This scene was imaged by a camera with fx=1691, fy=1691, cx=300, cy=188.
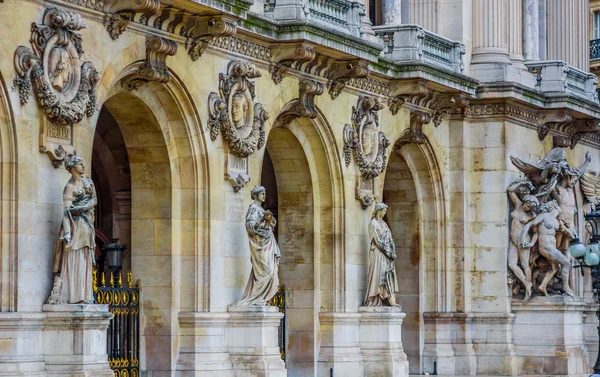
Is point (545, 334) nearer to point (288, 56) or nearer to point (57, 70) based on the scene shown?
point (288, 56)

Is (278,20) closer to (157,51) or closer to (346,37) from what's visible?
(346,37)

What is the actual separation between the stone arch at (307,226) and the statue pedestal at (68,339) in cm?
904

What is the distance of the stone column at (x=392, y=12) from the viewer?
36625 mm

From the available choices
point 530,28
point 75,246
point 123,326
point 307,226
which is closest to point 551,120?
point 530,28

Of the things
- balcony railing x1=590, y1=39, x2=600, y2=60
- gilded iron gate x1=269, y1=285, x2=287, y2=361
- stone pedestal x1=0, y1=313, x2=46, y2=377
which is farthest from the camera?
balcony railing x1=590, y1=39, x2=600, y2=60

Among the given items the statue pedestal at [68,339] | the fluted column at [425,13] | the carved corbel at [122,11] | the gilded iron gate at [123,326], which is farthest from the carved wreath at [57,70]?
the fluted column at [425,13]

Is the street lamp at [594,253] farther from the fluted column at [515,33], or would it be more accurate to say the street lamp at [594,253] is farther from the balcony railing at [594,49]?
the balcony railing at [594,49]

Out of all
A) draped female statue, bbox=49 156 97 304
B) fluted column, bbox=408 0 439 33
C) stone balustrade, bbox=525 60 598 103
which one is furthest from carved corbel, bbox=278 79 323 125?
stone balustrade, bbox=525 60 598 103

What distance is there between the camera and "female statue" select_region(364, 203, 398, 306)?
33031mm

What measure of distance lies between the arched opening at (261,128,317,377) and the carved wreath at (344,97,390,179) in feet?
3.66

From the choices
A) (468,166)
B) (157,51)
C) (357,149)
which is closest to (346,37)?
(357,149)

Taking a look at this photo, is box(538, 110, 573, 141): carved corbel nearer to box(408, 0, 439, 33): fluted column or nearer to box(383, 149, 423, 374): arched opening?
box(408, 0, 439, 33): fluted column

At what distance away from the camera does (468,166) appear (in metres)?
38.5

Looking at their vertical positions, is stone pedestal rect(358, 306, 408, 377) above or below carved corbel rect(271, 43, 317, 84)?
below
